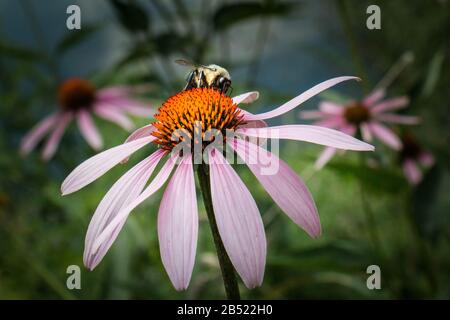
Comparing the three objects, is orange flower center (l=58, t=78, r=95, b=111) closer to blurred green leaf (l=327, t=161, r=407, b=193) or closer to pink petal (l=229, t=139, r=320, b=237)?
blurred green leaf (l=327, t=161, r=407, b=193)

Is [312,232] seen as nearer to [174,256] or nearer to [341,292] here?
[174,256]

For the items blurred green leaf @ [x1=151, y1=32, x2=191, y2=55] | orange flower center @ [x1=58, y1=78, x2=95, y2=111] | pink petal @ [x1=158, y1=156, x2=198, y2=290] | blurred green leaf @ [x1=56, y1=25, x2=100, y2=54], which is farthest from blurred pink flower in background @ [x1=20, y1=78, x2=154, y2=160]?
pink petal @ [x1=158, y1=156, x2=198, y2=290]

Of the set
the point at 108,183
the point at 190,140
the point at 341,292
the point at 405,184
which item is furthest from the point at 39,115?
the point at 190,140

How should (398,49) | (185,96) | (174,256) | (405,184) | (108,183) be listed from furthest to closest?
(398,49) < (108,183) < (405,184) < (185,96) < (174,256)

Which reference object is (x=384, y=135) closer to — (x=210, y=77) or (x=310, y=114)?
(x=310, y=114)

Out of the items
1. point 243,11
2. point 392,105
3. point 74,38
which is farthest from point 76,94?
point 392,105

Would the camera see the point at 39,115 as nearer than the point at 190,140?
No
